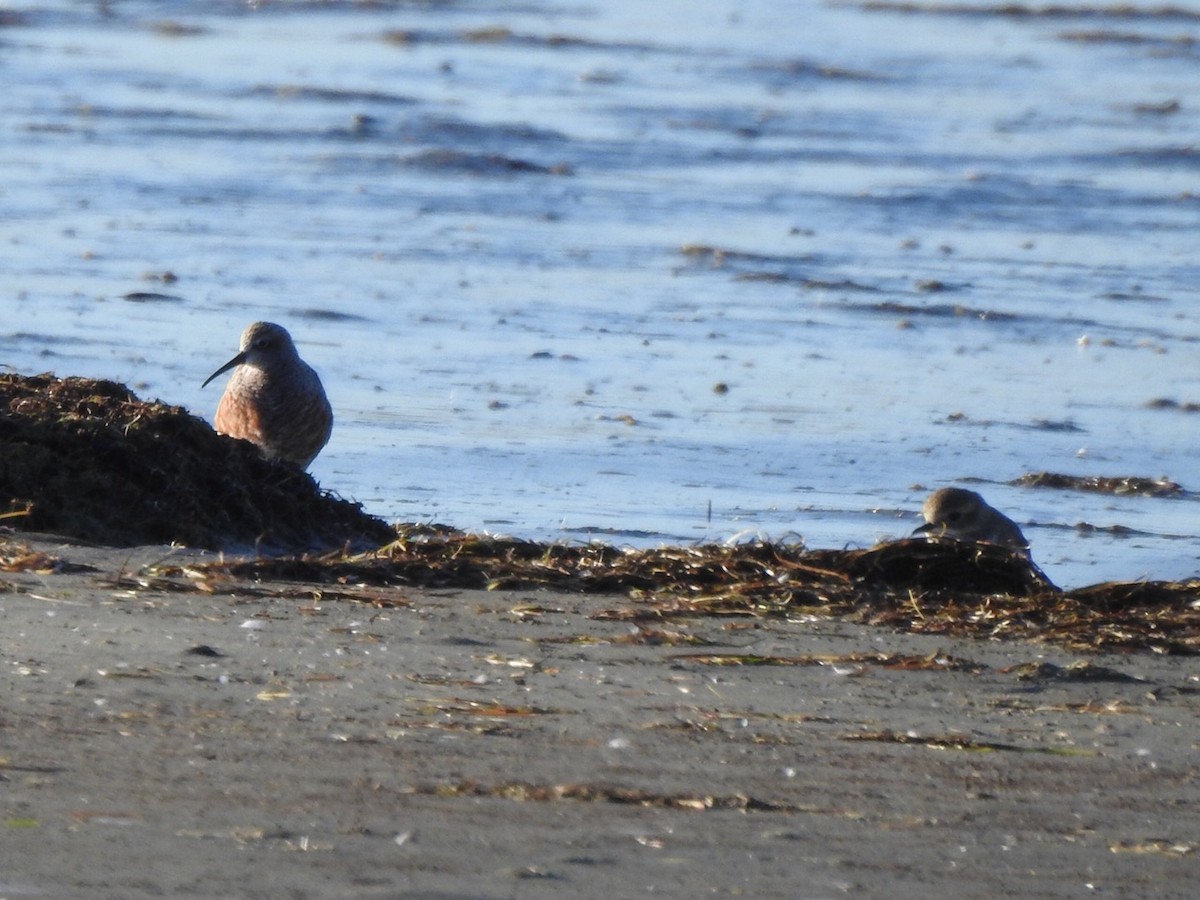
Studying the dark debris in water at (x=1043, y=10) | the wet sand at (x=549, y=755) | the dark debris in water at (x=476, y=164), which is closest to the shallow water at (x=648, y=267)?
the dark debris in water at (x=476, y=164)

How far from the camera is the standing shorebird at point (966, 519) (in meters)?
8.14

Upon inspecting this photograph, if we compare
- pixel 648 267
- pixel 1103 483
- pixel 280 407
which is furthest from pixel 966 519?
pixel 648 267

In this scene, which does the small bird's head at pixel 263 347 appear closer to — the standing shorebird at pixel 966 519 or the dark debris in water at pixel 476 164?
the standing shorebird at pixel 966 519

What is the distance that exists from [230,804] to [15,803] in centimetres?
37

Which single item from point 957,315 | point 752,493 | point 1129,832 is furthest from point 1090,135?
point 1129,832

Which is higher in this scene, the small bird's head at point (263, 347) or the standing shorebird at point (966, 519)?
the small bird's head at point (263, 347)

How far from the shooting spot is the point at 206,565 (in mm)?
6094

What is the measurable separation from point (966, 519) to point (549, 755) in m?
4.05

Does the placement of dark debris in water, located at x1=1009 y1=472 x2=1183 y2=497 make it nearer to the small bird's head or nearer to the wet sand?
the small bird's head

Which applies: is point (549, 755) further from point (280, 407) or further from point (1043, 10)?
point (1043, 10)

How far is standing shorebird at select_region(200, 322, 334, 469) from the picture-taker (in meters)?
9.22

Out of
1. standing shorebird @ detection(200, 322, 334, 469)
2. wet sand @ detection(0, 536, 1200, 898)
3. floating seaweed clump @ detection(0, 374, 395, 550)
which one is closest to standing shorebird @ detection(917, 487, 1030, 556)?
floating seaweed clump @ detection(0, 374, 395, 550)

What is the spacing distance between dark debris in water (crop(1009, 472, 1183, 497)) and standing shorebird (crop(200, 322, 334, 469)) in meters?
3.00

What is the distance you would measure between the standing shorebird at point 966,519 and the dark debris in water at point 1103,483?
1.46 m
